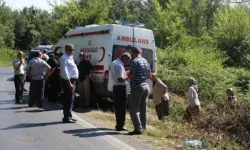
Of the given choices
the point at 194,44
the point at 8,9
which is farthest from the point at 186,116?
the point at 8,9

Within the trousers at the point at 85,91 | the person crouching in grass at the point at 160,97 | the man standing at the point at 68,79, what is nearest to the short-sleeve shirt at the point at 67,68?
the man standing at the point at 68,79

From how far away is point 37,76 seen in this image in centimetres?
1241

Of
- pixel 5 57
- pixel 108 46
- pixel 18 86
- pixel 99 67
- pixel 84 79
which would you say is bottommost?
pixel 18 86

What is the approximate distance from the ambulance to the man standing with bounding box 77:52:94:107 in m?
0.23

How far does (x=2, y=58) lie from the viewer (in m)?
51.8

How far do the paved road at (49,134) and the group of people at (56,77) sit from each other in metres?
0.69

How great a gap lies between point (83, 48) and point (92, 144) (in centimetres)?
688

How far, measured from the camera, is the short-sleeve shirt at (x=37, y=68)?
40.4ft

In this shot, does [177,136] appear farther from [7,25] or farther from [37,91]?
[7,25]

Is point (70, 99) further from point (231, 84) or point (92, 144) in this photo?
point (231, 84)

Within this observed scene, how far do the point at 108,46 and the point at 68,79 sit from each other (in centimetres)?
313

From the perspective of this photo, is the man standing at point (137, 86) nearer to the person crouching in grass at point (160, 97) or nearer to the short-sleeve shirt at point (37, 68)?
the person crouching in grass at point (160, 97)

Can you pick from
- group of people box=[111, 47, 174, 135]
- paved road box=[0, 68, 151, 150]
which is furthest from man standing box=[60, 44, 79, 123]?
group of people box=[111, 47, 174, 135]

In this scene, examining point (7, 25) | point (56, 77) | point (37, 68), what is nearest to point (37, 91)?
point (37, 68)
